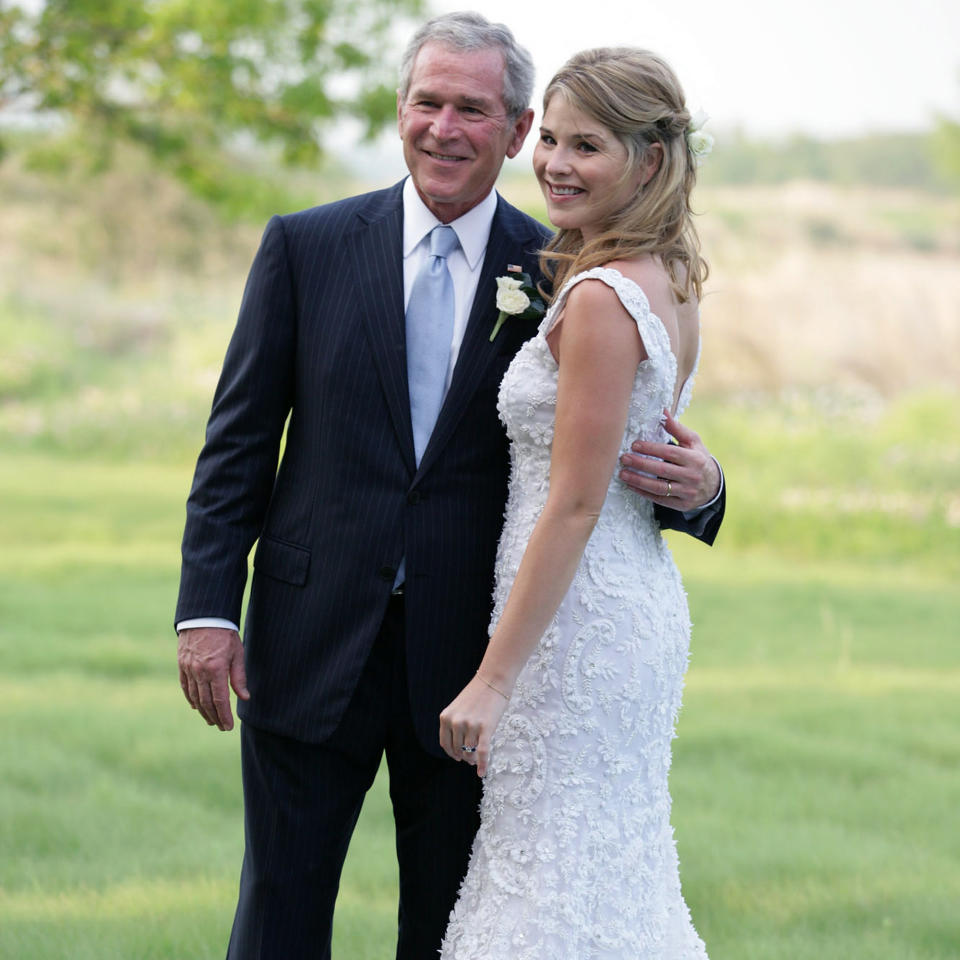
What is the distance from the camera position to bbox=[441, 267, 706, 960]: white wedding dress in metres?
2.56

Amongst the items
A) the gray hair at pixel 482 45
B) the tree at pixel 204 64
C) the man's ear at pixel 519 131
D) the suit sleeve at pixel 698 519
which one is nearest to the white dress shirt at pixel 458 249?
the man's ear at pixel 519 131

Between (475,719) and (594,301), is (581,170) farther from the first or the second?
(475,719)

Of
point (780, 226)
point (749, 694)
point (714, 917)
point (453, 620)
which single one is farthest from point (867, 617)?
point (780, 226)

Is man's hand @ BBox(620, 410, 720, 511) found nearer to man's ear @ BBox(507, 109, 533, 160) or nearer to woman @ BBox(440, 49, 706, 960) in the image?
woman @ BBox(440, 49, 706, 960)

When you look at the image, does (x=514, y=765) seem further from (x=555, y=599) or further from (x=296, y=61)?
(x=296, y=61)

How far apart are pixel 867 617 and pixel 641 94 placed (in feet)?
22.5

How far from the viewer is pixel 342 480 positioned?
2.77 meters

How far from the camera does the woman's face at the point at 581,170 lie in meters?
2.56

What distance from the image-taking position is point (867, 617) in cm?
879

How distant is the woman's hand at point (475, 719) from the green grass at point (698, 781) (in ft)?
5.32

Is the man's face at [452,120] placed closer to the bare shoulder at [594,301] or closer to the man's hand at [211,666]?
the bare shoulder at [594,301]

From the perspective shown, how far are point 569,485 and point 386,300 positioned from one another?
0.63 meters

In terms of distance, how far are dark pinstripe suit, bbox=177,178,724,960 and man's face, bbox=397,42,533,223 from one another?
0.46 feet

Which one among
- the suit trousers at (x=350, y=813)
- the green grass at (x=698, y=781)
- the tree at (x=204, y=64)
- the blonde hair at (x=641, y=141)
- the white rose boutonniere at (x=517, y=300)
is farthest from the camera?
the tree at (x=204, y=64)
